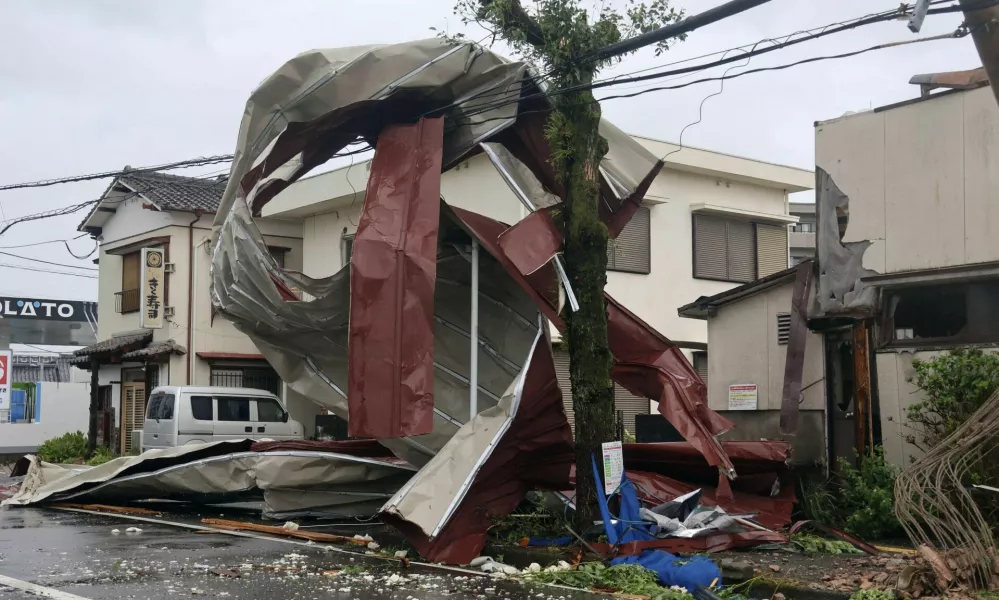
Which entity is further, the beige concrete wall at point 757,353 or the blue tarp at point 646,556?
the beige concrete wall at point 757,353

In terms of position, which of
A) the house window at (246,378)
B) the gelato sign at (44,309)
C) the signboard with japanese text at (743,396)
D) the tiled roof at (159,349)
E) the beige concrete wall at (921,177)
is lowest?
the signboard with japanese text at (743,396)

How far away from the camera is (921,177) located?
38.7 ft

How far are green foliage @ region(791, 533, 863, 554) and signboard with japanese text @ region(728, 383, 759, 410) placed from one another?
3822mm

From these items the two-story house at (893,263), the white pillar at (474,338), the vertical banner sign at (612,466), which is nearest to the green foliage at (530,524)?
the vertical banner sign at (612,466)

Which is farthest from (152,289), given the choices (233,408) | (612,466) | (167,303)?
(612,466)

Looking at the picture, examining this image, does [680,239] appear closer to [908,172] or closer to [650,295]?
[650,295]

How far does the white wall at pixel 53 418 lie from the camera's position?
33.3m

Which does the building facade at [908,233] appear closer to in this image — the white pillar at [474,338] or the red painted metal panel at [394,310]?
the white pillar at [474,338]

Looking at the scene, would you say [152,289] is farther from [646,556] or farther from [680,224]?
[646,556]

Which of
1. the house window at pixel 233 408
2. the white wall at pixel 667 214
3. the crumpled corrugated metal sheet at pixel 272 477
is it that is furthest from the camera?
the house window at pixel 233 408

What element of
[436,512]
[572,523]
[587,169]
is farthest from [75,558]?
[587,169]

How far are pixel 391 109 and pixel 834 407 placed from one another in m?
6.73

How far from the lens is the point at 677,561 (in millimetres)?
8719

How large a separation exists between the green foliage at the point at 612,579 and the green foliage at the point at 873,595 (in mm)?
1266
